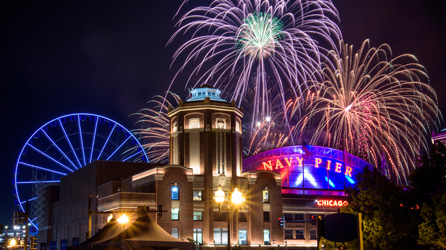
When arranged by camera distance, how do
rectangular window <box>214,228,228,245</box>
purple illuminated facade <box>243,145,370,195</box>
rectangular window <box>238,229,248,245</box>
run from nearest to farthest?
rectangular window <box>214,228,228,245</box>
rectangular window <box>238,229,248,245</box>
purple illuminated facade <box>243,145,370,195</box>

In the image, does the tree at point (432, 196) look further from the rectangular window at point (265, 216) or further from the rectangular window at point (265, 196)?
the rectangular window at point (265, 196)

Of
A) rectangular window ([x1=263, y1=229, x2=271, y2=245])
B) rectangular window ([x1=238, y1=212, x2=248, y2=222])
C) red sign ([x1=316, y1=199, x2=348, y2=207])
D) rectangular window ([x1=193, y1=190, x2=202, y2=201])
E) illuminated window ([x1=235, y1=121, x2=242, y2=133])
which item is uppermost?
illuminated window ([x1=235, y1=121, x2=242, y2=133])

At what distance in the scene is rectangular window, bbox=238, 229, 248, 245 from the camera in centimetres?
7507

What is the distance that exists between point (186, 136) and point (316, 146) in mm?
26089

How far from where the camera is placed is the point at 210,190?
2938 inches

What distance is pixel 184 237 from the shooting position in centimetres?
7094

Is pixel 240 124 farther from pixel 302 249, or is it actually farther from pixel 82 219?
pixel 82 219

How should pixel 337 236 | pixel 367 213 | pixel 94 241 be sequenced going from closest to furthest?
pixel 337 236
pixel 94 241
pixel 367 213

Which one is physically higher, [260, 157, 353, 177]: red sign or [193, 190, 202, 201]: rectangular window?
[260, 157, 353, 177]: red sign

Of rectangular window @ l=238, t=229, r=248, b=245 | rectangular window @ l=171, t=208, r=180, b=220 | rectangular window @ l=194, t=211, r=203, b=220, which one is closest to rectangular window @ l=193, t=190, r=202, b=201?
rectangular window @ l=194, t=211, r=203, b=220

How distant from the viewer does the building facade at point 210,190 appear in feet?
236

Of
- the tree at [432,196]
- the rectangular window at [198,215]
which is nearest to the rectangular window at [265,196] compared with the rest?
the rectangular window at [198,215]

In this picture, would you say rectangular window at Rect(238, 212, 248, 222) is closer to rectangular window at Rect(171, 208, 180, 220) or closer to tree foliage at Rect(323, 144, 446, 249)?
rectangular window at Rect(171, 208, 180, 220)

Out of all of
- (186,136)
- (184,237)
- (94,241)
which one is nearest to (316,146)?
(186,136)
